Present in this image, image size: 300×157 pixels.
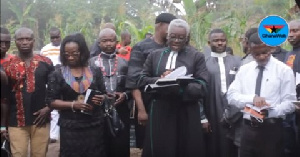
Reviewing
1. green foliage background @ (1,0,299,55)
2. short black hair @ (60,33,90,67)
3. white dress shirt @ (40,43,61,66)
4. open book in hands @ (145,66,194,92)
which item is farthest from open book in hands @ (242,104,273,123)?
green foliage background @ (1,0,299,55)

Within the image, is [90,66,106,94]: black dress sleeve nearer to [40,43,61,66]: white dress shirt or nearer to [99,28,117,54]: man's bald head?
[99,28,117,54]: man's bald head

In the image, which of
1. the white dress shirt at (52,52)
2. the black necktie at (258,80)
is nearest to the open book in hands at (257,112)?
the black necktie at (258,80)

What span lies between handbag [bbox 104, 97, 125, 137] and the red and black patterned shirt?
29.7 inches

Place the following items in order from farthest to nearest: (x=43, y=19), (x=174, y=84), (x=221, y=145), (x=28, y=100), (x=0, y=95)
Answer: (x=43, y=19)
(x=221, y=145)
(x=28, y=100)
(x=174, y=84)
(x=0, y=95)

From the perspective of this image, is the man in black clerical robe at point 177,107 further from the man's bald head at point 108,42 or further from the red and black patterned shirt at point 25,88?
the red and black patterned shirt at point 25,88

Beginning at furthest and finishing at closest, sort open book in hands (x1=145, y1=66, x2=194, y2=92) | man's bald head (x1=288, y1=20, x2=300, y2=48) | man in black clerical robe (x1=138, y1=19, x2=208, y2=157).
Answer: man's bald head (x1=288, y1=20, x2=300, y2=48)
man in black clerical robe (x1=138, y1=19, x2=208, y2=157)
open book in hands (x1=145, y1=66, x2=194, y2=92)

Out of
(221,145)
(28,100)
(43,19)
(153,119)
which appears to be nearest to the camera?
(153,119)

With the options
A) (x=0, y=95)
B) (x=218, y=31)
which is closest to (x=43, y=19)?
(x=218, y=31)

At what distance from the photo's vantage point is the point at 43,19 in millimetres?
26578

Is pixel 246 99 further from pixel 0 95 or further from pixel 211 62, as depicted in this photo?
pixel 0 95

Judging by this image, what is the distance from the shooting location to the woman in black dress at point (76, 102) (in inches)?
193

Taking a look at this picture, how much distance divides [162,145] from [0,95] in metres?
2.16

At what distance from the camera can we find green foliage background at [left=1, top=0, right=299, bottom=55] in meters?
11.8

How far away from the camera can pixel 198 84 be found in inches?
190
